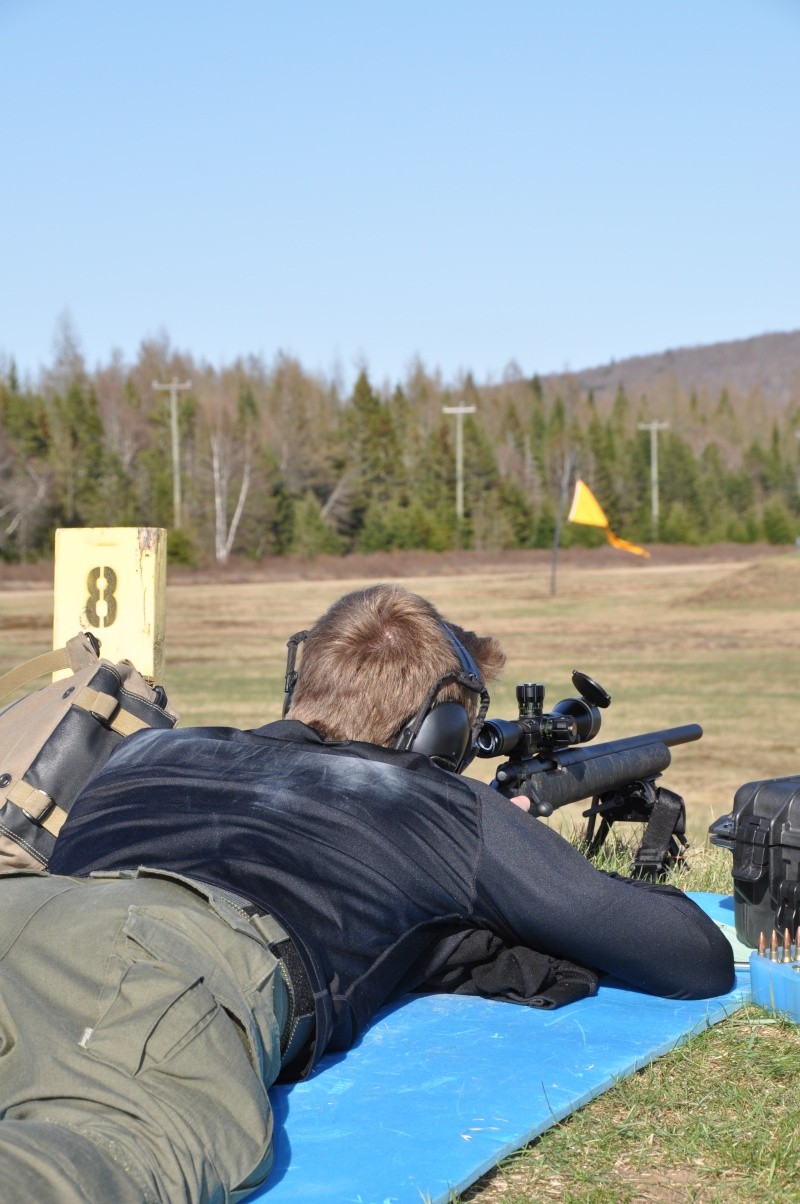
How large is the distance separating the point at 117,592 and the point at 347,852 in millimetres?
2354

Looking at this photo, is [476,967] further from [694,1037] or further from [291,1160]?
[291,1160]

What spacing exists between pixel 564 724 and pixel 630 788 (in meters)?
0.80

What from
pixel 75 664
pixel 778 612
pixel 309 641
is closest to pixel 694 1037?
pixel 309 641

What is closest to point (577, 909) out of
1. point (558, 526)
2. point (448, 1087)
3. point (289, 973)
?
point (448, 1087)

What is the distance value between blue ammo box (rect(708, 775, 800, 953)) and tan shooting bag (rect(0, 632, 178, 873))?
1595 millimetres

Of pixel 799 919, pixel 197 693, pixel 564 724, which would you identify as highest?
pixel 564 724

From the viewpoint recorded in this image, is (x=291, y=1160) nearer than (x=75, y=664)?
Yes

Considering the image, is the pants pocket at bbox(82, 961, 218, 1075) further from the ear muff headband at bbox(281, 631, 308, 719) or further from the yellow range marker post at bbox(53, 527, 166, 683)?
the yellow range marker post at bbox(53, 527, 166, 683)

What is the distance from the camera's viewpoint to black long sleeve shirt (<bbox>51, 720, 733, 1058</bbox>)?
2.64 meters

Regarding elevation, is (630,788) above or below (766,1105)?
above

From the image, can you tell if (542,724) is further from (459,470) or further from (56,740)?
(459,470)

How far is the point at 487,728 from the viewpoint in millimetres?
3742

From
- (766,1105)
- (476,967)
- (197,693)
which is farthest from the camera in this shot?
(197,693)

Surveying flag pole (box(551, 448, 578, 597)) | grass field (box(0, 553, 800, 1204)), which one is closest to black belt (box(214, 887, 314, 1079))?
grass field (box(0, 553, 800, 1204))
